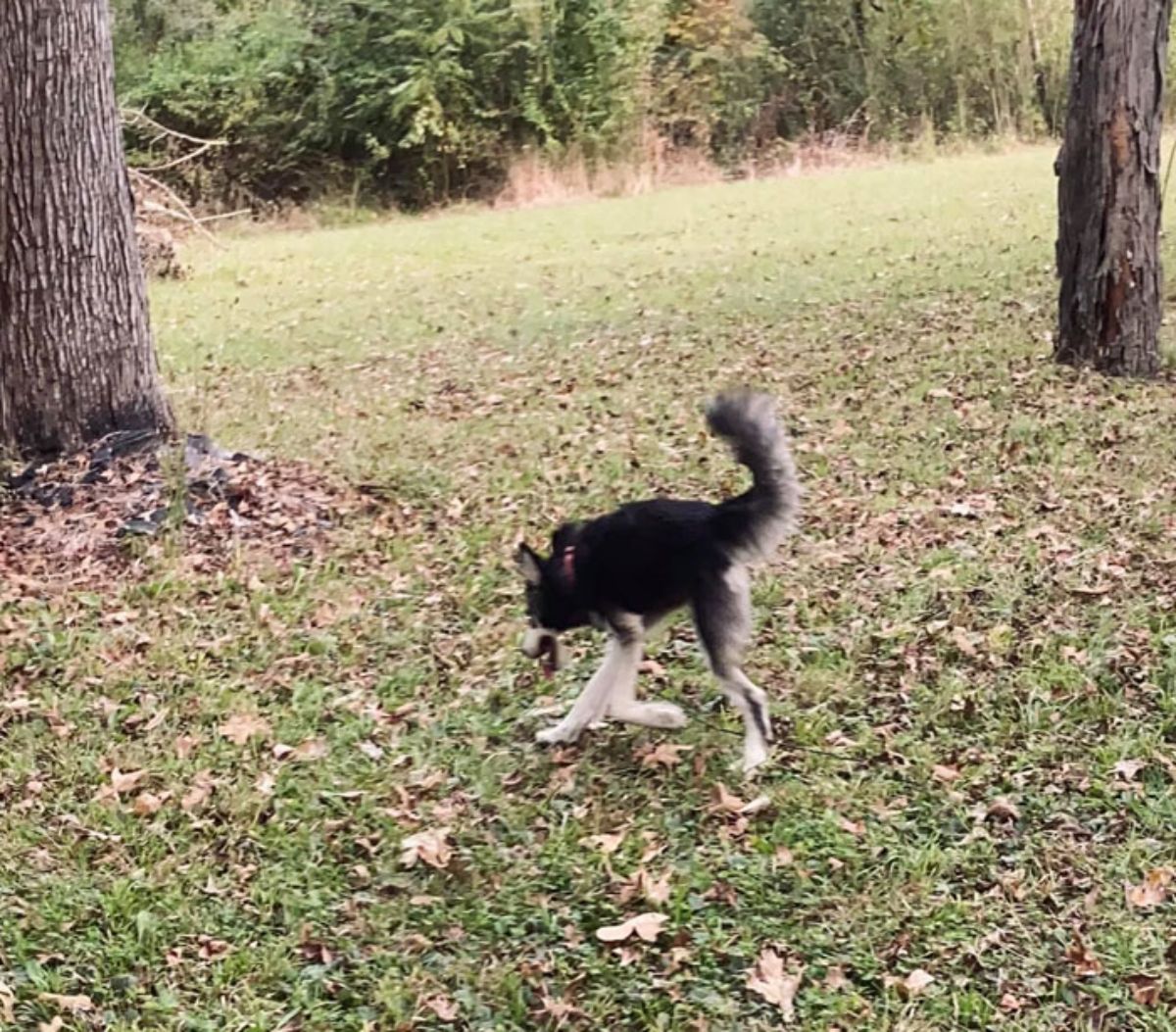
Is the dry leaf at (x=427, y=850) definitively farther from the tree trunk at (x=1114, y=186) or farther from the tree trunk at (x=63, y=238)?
the tree trunk at (x=1114, y=186)

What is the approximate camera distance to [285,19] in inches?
895

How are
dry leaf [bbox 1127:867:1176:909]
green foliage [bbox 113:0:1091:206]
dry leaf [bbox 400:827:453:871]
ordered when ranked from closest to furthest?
dry leaf [bbox 1127:867:1176:909] → dry leaf [bbox 400:827:453:871] → green foliage [bbox 113:0:1091:206]

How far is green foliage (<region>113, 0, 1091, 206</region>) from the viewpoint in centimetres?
2209

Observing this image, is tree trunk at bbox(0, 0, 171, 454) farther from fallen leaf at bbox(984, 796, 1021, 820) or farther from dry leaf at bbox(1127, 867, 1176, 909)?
dry leaf at bbox(1127, 867, 1176, 909)

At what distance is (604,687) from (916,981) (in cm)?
137

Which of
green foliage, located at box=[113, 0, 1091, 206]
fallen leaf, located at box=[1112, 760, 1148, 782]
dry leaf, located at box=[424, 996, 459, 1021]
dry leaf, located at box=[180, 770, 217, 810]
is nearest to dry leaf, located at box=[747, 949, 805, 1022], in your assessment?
dry leaf, located at box=[424, 996, 459, 1021]

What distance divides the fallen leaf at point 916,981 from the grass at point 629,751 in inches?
0.5

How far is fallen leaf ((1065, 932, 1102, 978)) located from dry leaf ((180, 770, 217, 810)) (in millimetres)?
2343

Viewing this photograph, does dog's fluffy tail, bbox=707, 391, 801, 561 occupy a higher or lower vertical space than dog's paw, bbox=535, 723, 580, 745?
higher

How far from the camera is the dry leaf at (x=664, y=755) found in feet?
13.0

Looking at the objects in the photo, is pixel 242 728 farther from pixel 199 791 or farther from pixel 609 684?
pixel 609 684

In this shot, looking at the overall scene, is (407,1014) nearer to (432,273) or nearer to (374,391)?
(374,391)

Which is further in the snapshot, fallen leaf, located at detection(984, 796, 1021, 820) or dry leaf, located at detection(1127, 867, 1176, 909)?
fallen leaf, located at detection(984, 796, 1021, 820)

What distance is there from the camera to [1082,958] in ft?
9.93
